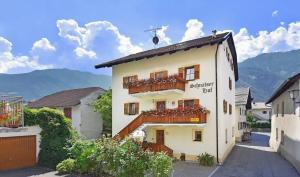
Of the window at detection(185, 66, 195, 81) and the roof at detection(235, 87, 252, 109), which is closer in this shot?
the window at detection(185, 66, 195, 81)

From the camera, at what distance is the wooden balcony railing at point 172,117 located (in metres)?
22.8

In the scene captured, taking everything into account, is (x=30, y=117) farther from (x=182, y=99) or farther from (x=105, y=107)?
(x=105, y=107)

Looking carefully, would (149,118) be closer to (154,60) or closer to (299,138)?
(154,60)

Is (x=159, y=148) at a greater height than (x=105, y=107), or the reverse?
(x=105, y=107)

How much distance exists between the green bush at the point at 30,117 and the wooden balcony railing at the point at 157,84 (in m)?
8.86

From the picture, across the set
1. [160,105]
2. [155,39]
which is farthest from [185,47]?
[155,39]

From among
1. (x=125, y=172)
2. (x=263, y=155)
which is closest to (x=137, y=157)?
(x=125, y=172)

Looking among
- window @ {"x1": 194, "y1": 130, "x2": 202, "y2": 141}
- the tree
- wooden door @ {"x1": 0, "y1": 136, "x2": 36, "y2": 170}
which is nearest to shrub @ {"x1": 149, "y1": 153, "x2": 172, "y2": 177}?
window @ {"x1": 194, "y1": 130, "x2": 202, "y2": 141}

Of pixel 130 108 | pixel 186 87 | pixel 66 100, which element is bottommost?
pixel 130 108

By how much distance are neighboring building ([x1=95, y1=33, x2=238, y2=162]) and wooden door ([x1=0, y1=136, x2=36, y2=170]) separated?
243 inches

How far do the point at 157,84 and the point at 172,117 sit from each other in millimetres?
3199

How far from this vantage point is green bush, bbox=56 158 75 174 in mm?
18719

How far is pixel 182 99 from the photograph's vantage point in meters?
25.3

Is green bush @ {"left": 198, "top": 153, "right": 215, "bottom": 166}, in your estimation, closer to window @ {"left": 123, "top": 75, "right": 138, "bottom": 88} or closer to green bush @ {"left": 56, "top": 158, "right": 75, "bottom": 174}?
green bush @ {"left": 56, "top": 158, "right": 75, "bottom": 174}
